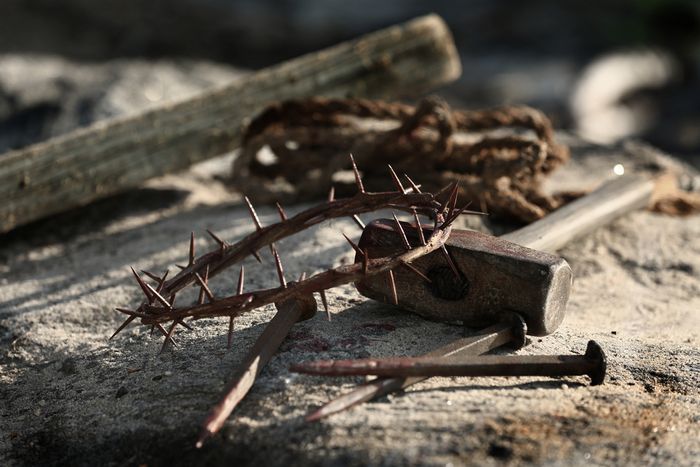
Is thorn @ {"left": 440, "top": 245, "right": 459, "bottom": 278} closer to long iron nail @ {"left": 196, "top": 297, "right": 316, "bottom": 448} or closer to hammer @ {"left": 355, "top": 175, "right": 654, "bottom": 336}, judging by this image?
hammer @ {"left": 355, "top": 175, "right": 654, "bottom": 336}

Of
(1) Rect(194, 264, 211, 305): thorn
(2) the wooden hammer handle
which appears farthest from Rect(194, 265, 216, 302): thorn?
(2) the wooden hammer handle

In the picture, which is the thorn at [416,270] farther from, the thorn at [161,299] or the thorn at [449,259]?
the thorn at [161,299]

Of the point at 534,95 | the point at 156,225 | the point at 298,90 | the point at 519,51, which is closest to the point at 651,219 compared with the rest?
the point at 298,90

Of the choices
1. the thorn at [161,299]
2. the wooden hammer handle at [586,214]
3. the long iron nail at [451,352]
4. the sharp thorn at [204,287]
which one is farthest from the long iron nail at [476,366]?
the wooden hammer handle at [586,214]

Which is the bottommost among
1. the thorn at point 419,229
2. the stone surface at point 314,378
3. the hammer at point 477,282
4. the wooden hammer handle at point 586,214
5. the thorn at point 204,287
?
the stone surface at point 314,378

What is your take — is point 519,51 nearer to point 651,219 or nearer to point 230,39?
point 230,39

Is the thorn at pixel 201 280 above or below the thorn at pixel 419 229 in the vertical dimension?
below

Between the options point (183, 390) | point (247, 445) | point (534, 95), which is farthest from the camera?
point (534, 95)
